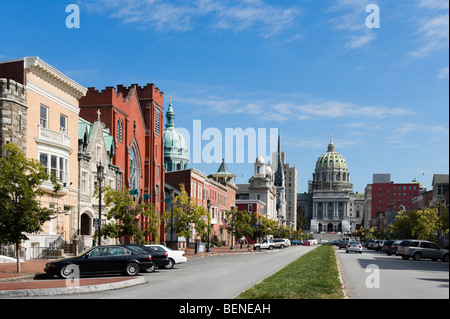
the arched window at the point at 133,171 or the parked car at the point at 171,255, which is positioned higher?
the arched window at the point at 133,171

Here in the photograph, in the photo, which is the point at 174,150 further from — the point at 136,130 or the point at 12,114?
the point at 12,114

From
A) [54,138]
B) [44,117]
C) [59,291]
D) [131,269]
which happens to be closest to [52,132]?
[54,138]

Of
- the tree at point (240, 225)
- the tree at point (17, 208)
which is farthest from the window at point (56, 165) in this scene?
the tree at point (240, 225)

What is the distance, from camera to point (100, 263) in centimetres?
2403

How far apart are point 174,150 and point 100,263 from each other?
79.2 metres

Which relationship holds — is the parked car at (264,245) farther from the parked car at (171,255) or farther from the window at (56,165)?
the parked car at (171,255)

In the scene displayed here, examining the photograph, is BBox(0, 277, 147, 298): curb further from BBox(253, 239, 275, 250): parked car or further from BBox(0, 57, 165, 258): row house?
BBox(253, 239, 275, 250): parked car

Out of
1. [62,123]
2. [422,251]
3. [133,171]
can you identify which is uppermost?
[62,123]

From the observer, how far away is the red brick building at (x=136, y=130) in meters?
53.4

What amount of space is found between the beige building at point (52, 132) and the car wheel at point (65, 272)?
1267 cm

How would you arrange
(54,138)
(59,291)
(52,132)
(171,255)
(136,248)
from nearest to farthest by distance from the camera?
(59,291) < (136,248) < (171,255) < (52,132) < (54,138)
